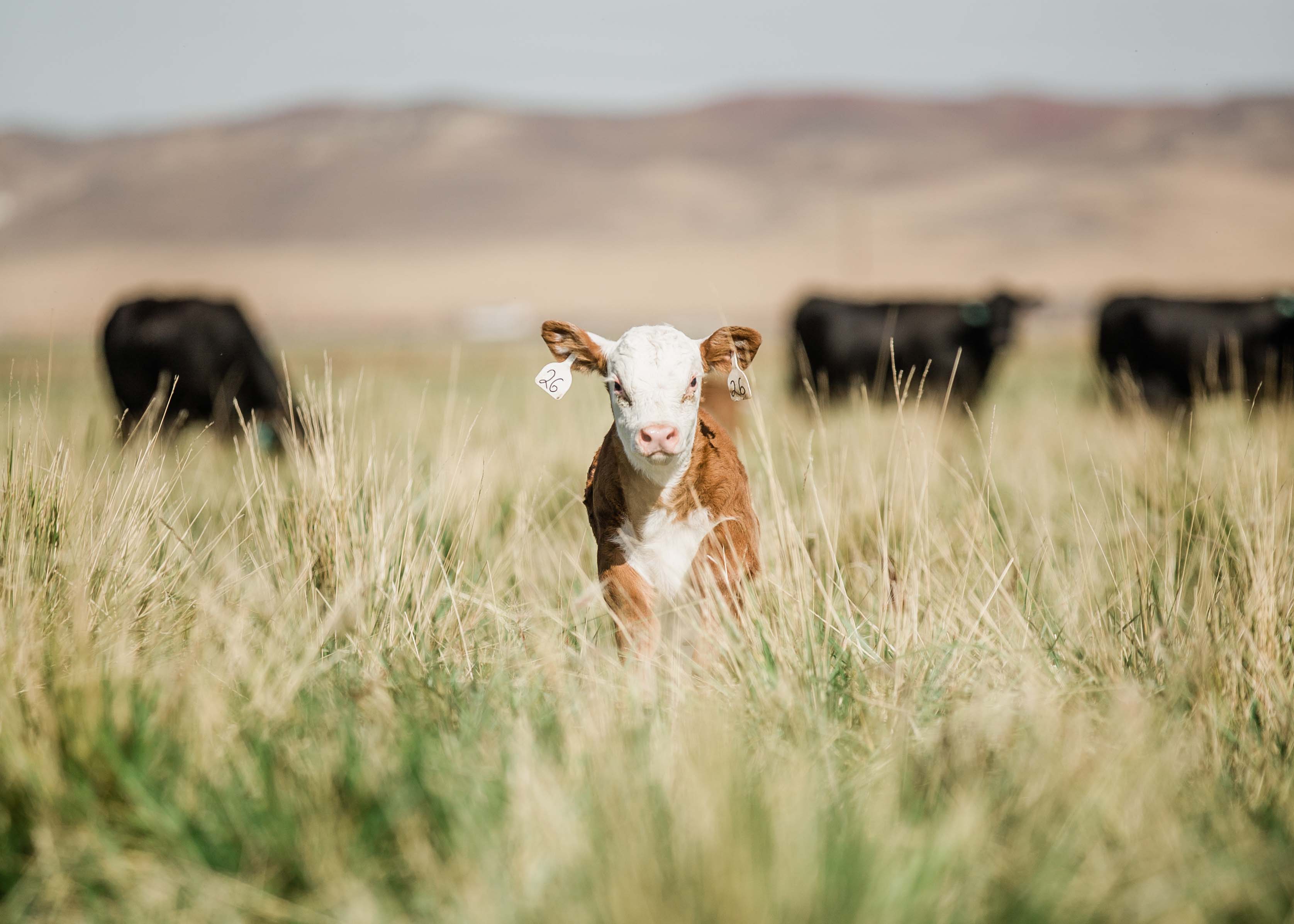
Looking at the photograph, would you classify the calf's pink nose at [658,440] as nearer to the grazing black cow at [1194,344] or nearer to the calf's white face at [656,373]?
the calf's white face at [656,373]

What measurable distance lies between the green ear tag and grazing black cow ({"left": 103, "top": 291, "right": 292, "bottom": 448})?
269 inches

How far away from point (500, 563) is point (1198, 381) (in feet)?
24.8

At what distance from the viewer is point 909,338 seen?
34.7 ft

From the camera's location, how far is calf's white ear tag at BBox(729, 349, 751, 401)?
115 inches

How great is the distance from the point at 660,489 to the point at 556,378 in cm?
46

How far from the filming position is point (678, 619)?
298cm

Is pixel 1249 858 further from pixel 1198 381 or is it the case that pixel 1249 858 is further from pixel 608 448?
pixel 1198 381

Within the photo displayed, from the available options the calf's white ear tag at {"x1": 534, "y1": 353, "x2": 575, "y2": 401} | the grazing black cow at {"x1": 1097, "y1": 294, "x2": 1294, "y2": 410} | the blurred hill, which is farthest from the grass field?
the blurred hill

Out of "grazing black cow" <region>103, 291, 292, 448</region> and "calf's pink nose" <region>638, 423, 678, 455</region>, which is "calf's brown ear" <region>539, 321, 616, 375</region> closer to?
"calf's pink nose" <region>638, 423, 678, 455</region>

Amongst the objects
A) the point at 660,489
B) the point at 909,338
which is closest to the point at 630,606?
the point at 660,489

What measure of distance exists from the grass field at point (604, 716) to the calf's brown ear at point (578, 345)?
0.47 m

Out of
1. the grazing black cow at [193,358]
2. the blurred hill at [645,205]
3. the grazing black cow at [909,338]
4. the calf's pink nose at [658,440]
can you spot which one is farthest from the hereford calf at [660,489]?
the blurred hill at [645,205]

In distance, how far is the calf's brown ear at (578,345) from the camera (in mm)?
2965

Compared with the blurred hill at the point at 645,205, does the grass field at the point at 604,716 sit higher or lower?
lower
